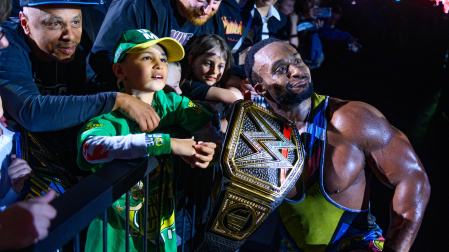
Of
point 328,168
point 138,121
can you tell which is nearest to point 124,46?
point 138,121

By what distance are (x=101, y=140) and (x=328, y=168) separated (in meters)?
0.96

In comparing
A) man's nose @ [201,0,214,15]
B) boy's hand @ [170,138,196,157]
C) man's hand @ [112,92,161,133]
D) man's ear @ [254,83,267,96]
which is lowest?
boy's hand @ [170,138,196,157]

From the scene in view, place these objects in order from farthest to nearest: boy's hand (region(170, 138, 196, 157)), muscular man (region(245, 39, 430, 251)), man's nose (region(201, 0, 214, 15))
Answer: man's nose (region(201, 0, 214, 15))
muscular man (region(245, 39, 430, 251))
boy's hand (region(170, 138, 196, 157))

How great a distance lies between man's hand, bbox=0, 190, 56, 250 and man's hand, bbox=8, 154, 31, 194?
2.33 ft

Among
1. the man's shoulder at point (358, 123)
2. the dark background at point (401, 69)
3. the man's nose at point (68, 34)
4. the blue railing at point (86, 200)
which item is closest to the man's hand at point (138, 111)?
the blue railing at point (86, 200)

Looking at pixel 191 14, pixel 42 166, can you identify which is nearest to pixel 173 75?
pixel 191 14

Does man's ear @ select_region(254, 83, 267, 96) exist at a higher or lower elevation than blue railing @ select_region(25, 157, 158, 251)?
higher

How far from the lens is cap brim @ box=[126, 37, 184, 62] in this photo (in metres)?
1.65

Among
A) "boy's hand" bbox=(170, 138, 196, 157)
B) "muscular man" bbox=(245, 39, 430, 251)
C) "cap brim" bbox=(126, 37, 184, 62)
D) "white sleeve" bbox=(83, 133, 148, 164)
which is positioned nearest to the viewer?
"white sleeve" bbox=(83, 133, 148, 164)

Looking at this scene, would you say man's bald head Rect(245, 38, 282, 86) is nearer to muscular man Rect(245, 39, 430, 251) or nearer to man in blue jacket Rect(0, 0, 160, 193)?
muscular man Rect(245, 39, 430, 251)

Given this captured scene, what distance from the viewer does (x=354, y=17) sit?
6988mm

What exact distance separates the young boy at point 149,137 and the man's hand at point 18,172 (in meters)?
0.27

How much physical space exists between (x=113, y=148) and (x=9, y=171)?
530mm

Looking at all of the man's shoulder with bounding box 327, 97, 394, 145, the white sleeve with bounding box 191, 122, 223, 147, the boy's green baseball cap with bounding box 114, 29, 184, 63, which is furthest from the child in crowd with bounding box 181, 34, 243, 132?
the man's shoulder with bounding box 327, 97, 394, 145
